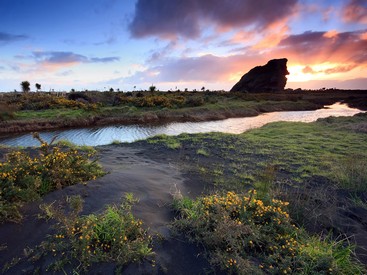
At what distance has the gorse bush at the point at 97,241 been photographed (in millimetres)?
3809

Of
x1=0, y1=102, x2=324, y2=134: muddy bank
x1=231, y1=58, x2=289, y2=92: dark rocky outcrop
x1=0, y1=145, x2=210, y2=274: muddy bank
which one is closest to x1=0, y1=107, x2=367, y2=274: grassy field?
x1=0, y1=145, x2=210, y2=274: muddy bank

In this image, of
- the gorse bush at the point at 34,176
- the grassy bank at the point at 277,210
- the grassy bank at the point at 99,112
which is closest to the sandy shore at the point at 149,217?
the grassy bank at the point at 277,210

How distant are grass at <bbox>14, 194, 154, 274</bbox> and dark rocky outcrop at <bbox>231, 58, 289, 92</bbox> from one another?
10865 centimetres

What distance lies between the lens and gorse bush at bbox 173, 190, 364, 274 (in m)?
3.77

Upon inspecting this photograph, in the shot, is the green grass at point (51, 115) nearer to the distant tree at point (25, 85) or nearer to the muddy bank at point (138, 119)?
the muddy bank at point (138, 119)

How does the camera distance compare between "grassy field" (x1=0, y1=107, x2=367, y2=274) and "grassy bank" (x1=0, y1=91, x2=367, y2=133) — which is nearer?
"grassy field" (x1=0, y1=107, x2=367, y2=274)

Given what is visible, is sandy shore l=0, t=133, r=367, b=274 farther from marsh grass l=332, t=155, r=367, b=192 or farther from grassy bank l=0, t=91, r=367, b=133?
grassy bank l=0, t=91, r=367, b=133

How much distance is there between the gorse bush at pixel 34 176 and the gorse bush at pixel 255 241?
3342mm

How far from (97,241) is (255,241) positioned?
2.77 m

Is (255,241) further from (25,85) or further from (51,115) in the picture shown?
(25,85)

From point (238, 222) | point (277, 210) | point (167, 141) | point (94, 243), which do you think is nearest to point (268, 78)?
point (167, 141)

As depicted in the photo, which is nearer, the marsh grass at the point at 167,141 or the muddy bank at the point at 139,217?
the muddy bank at the point at 139,217

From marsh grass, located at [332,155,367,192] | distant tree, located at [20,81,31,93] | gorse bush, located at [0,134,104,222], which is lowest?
marsh grass, located at [332,155,367,192]

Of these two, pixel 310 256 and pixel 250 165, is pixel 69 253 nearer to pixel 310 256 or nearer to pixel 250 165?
pixel 310 256
